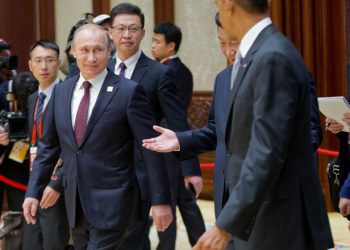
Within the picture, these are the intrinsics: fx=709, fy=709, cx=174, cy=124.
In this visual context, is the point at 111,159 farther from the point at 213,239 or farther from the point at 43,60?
the point at 43,60

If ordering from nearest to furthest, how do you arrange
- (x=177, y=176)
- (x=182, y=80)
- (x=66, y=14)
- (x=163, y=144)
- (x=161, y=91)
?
(x=163, y=144), (x=161, y=91), (x=177, y=176), (x=182, y=80), (x=66, y=14)

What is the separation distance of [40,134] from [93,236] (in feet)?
4.24

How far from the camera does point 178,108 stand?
14.6 ft

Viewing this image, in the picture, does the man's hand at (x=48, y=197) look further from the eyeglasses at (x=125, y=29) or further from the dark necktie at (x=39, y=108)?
the eyeglasses at (x=125, y=29)

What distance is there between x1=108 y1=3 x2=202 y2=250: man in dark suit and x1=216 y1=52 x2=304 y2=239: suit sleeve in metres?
2.01

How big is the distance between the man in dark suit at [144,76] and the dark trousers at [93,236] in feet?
1.65

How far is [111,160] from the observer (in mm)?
3645

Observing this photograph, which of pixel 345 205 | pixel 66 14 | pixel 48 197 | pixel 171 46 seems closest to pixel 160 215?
pixel 48 197

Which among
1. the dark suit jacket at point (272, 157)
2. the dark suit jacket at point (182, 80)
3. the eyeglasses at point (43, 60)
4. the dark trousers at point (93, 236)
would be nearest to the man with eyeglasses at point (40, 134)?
the eyeglasses at point (43, 60)

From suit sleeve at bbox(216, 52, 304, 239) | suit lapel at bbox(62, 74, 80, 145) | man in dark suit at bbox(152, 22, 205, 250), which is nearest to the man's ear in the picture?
man in dark suit at bbox(152, 22, 205, 250)

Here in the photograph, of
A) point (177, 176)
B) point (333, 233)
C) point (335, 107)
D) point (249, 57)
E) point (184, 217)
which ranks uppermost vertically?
point (249, 57)

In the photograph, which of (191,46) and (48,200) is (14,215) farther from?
(191,46)

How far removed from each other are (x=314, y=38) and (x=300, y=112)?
4.74 meters

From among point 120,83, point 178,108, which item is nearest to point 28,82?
point 178,108
